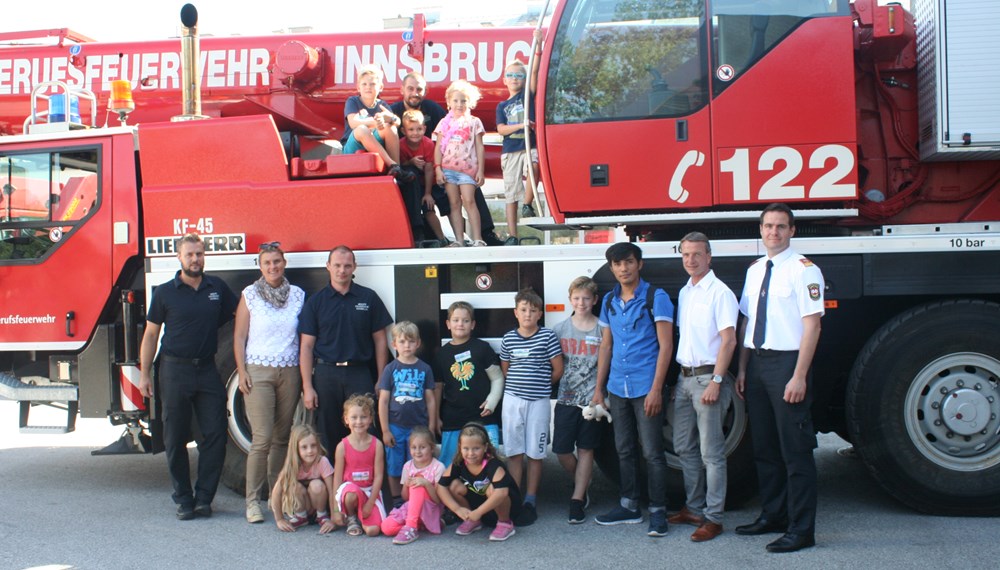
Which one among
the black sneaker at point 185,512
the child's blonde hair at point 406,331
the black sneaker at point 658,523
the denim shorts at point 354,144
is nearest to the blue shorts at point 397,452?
the child's blonde hair at point 406,331

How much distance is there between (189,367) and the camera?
646cm

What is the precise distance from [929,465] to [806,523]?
1.08 meters

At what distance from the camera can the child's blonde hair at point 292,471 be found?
613 cm

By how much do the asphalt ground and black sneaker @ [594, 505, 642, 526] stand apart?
0.23 feet

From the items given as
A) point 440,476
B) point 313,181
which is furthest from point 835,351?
point 313,181

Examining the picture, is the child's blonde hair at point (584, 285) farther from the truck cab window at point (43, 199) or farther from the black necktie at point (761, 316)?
the truck cab window at point (43, 199)

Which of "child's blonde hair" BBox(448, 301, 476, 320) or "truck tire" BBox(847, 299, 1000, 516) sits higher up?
"child's blonde hair" BBox(448, 301, 476, 320)

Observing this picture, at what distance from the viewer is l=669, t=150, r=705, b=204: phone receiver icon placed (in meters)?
6.13

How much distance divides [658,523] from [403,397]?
173 centimetres

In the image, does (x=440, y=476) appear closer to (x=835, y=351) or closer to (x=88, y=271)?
(x=835, y=351)

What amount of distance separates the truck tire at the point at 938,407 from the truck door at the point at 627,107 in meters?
1.47

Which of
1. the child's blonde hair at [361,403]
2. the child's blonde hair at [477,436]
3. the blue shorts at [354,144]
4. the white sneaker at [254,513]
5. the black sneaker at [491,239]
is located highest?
the blue shorts at [354,144]

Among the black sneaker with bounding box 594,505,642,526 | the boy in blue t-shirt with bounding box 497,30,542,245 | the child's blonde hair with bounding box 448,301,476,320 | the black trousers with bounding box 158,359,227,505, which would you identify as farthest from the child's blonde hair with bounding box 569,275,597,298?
the black trousers with bounding box 158,359,227,505

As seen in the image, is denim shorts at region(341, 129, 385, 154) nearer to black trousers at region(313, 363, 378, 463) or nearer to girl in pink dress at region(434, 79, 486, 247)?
girl in pink dress at region(434, 79, 486, 247)
